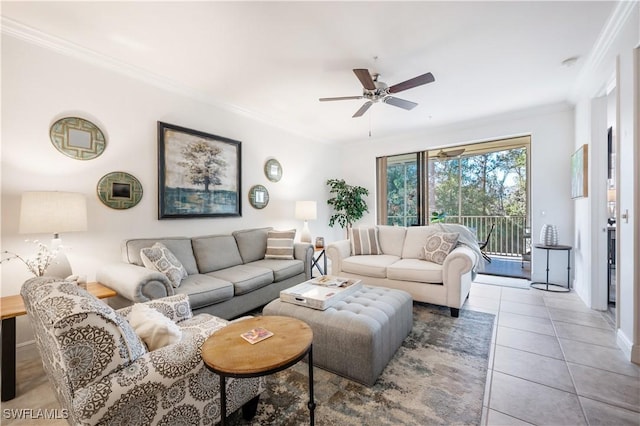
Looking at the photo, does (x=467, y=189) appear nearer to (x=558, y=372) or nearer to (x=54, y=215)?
(x=558, y=372)

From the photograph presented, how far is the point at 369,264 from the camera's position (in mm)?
3434

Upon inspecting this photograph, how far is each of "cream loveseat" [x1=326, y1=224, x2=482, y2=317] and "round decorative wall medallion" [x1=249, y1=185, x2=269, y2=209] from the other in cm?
132

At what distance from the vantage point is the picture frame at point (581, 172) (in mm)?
3184

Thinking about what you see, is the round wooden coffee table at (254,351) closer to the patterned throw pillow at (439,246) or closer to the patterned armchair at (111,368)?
the patterned armchair at (111,368)

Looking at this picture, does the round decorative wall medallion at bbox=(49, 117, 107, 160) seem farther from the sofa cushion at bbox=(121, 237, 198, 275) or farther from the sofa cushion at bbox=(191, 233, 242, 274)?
the sofa cushion at bbox=(191, 233, 242, 274)

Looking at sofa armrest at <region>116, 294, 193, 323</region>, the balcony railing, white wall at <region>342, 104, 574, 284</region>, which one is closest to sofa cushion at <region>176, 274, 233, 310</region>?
sofa armrest at <region>116, 294, 193, 323</region>

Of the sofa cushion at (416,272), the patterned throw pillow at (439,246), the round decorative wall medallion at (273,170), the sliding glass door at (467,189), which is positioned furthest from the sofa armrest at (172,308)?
the sliding glass door at (467,189)

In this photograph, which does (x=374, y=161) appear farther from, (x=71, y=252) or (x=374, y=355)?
(x=71, y=252)

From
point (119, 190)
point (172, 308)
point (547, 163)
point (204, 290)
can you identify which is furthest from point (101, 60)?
point (547, 163)

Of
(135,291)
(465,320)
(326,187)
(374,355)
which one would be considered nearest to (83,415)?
(135,291)

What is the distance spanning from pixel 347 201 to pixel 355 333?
3.91 metres

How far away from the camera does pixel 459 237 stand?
3449mm

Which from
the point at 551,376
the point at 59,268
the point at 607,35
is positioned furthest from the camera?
the point at 607,35

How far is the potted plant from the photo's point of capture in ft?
18.2
